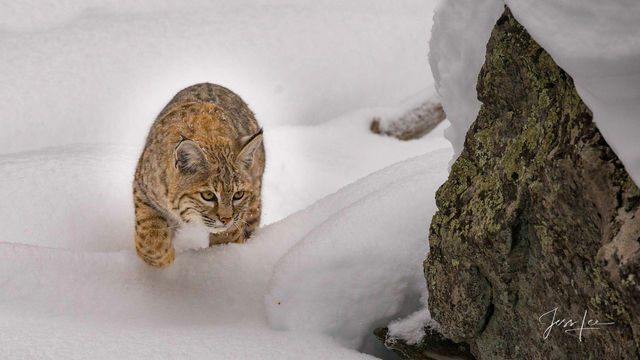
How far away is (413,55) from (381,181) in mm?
3760

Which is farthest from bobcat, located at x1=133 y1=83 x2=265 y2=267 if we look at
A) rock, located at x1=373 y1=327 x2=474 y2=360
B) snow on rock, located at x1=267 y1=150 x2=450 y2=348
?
rock, located at x1=373 y1=327 x2=474 y2=360

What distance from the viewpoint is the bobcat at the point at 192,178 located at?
3.68m

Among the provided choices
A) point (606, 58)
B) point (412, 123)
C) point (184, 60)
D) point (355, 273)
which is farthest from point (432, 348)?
point (184, 60)

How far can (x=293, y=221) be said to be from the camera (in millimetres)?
4355

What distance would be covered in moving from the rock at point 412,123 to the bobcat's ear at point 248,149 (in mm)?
3400

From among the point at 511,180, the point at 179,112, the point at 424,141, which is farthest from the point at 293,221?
the point at 424,141

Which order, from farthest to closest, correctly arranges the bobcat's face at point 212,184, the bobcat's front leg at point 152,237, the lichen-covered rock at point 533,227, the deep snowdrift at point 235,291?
the bobcat's front leg at point 152,237 < the bobcat's face at point 212,184 < the deep snowdrift at point 235,291 < the lichen-covered rock at point 533,227

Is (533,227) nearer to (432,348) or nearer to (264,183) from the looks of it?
(432,348)

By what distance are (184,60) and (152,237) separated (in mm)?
3482

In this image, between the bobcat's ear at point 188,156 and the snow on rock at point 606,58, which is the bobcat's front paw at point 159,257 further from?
the snow on rock at point 606,58

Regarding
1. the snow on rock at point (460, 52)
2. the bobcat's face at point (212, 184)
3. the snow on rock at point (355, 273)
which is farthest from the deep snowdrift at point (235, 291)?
the snow on rock at point (460, 52)

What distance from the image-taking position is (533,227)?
2.35 meters

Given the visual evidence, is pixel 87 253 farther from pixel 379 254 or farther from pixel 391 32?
pixel 391 32

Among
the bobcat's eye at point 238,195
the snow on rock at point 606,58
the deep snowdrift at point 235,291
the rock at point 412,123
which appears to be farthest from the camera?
the rock at point 412,123
